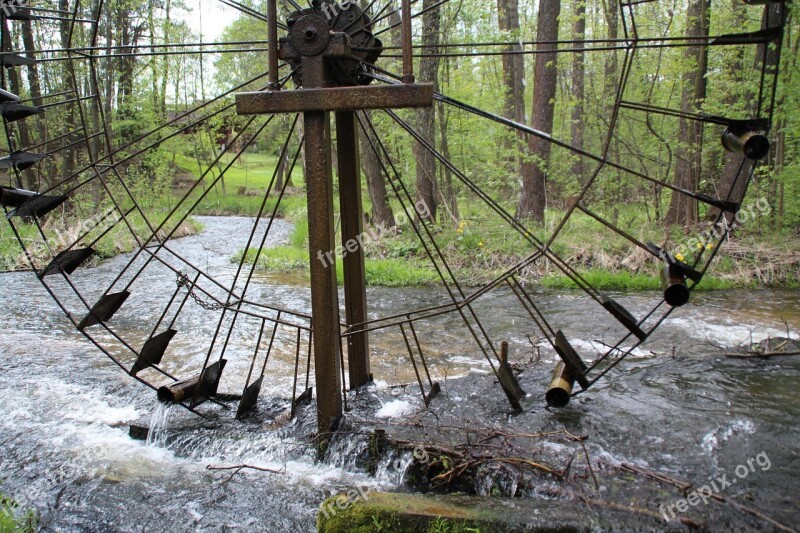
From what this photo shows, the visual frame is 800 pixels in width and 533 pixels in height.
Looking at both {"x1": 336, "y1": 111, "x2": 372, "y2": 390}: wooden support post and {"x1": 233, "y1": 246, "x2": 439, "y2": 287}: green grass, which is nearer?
{"x1": 336, "y1": 111, "x2": 372, "y2": 390}: wooden support post

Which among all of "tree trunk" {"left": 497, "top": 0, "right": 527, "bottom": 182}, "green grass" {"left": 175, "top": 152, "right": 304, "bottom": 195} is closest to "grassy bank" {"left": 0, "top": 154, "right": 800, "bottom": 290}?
"tree trunk" {"left": 497, "top": 0, "right": 527, "bottom": 182}

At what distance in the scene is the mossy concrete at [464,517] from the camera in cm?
330

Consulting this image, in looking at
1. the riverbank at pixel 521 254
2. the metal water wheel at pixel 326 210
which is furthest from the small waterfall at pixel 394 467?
the riverbank at pixel 521 254

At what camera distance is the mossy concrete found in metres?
3.30

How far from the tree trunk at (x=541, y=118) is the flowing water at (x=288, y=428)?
552 cm

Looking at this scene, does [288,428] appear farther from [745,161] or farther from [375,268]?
[745,161]

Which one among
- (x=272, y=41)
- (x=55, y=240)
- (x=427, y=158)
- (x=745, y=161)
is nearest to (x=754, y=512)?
(x=272, y=41)

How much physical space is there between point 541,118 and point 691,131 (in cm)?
299

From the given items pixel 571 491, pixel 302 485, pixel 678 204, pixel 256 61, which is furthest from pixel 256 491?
pixel 256 61

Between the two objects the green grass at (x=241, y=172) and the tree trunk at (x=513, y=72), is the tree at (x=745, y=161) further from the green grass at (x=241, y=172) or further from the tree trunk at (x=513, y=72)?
the green grass at (x=241, y=172)

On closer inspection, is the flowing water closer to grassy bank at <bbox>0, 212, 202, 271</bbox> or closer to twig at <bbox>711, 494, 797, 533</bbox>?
twig at <bbox>711, 494, 797, 533</bbox>

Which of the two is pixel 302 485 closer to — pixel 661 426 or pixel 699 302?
pixel 661 426

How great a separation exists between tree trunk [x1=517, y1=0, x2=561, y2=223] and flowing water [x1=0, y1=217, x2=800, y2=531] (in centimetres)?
552

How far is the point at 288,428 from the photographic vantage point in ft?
17.0
